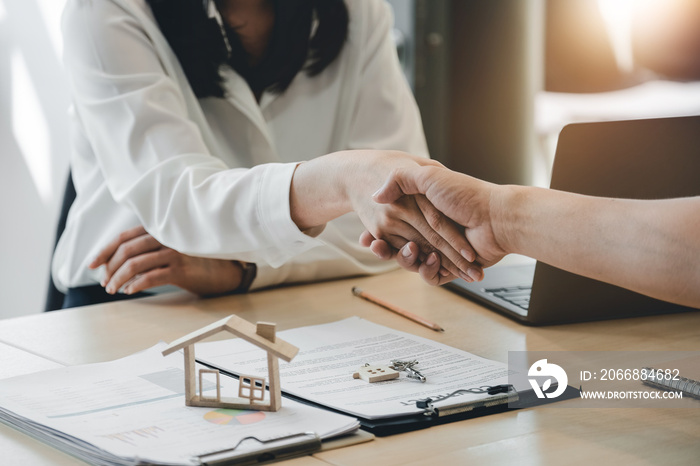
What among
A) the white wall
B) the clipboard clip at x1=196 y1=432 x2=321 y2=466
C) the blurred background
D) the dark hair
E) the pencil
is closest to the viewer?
the clipboard clip at x1=196 y1=432 x2=321 y2=466

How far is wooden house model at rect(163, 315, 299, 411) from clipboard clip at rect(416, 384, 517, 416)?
140mm

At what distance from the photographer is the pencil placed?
110 cm

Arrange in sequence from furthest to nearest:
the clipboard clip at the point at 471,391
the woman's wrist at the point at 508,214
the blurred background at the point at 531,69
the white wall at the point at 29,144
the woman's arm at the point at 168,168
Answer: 1. the blurred background at the point at 531,69
2. the white wall at the point at 29,144
3. the woman's arm at the point at 168,168
4. the woman's wrist at the point at 508,214
5. the clipboard clip at the point at 471,391

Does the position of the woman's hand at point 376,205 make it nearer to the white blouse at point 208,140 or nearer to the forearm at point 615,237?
the white blouse at point 208,140

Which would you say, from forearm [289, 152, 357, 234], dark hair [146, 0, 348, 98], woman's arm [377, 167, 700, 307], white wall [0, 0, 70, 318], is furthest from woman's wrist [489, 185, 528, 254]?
white wall [0, 0, 70, 318]

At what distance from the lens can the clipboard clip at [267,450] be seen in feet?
2.18

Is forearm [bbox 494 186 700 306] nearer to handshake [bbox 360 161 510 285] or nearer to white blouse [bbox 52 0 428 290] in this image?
handshake [bbox 360 161 510 285]

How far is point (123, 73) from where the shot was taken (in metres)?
1.38

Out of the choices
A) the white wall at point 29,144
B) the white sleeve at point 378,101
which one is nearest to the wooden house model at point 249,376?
the white sleeve at point 378,101

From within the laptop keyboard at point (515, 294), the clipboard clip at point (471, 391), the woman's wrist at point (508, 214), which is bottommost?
the laptop keyboard at point (515, 294)

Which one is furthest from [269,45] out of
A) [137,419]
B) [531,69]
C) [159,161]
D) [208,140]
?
[531,69]

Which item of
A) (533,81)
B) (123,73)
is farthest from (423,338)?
(533,81)

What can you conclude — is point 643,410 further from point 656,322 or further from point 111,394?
point 111,394

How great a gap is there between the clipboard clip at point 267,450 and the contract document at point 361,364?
0.24 feet
